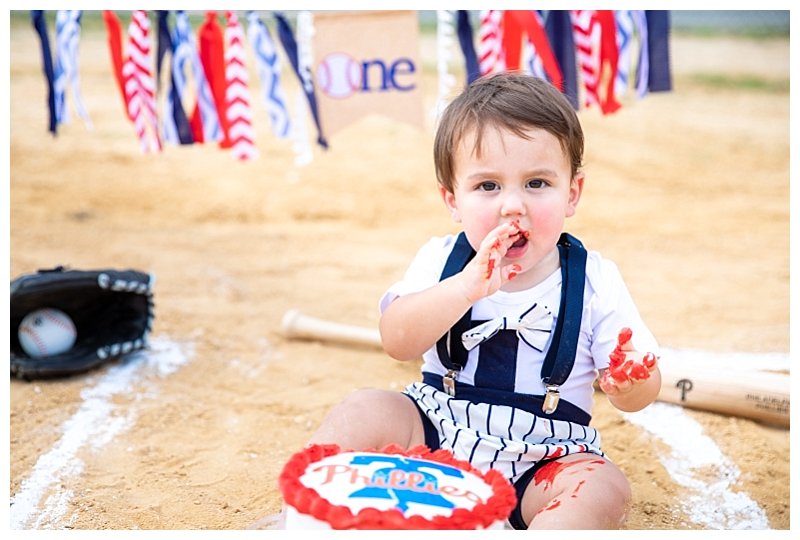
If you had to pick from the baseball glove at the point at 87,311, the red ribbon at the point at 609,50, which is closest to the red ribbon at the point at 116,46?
the baseball glove at the point at 87,311

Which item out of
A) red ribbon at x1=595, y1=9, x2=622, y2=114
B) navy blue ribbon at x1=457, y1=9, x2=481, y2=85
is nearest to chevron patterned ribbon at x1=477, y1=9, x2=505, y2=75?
navy blue ribbon at x1=457, y1=9, x2=481, y2=85

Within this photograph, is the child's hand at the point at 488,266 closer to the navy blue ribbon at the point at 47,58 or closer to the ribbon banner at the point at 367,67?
the ribbon banner at the point at 367,67

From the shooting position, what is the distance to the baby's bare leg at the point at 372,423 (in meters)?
2.03

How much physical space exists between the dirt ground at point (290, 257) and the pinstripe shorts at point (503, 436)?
1.49 feet

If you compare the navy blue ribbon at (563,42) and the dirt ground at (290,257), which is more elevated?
the navy blue ribbon at (563,42)

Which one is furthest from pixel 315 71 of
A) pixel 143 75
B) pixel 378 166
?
pixel 378 166

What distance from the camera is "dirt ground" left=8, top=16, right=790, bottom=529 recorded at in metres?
2.73

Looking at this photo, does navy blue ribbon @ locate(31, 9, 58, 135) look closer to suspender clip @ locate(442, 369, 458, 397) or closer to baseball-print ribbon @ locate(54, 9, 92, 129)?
baseball-print ribbon @ locate(54, 9, 92, 129)

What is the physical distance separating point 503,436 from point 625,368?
37 cm

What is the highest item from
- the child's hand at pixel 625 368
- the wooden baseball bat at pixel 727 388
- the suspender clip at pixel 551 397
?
the child's hand at pixel 625 368

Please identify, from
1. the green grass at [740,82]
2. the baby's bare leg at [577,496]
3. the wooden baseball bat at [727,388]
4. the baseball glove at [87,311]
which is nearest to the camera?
the baby's bare leg at [577,496]
